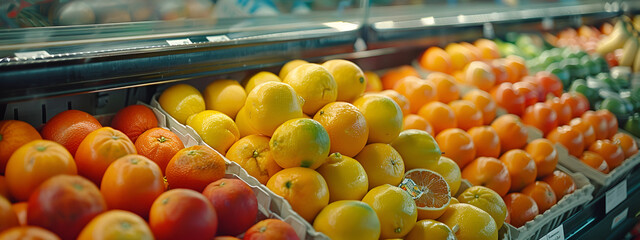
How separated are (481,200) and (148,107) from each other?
4.52 feet

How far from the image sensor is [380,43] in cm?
302

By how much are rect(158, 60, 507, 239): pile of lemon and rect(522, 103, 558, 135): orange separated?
1.05 m

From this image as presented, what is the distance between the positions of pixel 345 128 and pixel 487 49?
88.5 inches

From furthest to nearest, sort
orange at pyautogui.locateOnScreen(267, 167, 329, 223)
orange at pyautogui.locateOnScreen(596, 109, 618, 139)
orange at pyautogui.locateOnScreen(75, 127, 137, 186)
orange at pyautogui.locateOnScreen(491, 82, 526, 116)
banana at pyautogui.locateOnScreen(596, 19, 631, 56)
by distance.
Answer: banana at pyautogui.locateOnScreen(596, 19, 631, 56)
orange at pyautogui.locateOnScreen(596, 109, 618, 139)
orange at pyautogui.locateOnScreen(491, 82, 526, 116)
orange at pyautogui.locateOnScreen(267, 167, 329, 223)
orange at pyautogui.locateOnScreen(75, 127, 137, 186)

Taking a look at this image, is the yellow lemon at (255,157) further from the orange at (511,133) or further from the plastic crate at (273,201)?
the orange at (511,133)

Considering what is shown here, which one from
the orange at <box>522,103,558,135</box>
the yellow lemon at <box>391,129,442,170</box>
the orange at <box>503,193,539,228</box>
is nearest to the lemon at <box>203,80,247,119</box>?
the yellow lemon at <box>391,129,442,170</box>

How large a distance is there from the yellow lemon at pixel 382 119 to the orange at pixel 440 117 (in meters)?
0.60

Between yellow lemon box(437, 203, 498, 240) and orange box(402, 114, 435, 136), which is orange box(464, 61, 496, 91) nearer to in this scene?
orange box(402, 114, 435, 136)

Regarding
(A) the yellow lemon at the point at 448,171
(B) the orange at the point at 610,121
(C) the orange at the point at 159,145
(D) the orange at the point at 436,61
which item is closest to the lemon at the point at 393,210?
(A) the yellow lemon at the point at 448,171

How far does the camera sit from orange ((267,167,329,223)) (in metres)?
1.57

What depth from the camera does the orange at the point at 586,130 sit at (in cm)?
294

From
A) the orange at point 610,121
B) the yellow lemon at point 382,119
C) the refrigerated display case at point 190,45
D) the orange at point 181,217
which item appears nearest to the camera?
the orange at point 181,217

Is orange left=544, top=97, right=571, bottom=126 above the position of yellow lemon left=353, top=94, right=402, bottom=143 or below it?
below

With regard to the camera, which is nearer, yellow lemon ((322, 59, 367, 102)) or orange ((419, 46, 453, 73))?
yellow lemon ((322, 59, 367, 102))
